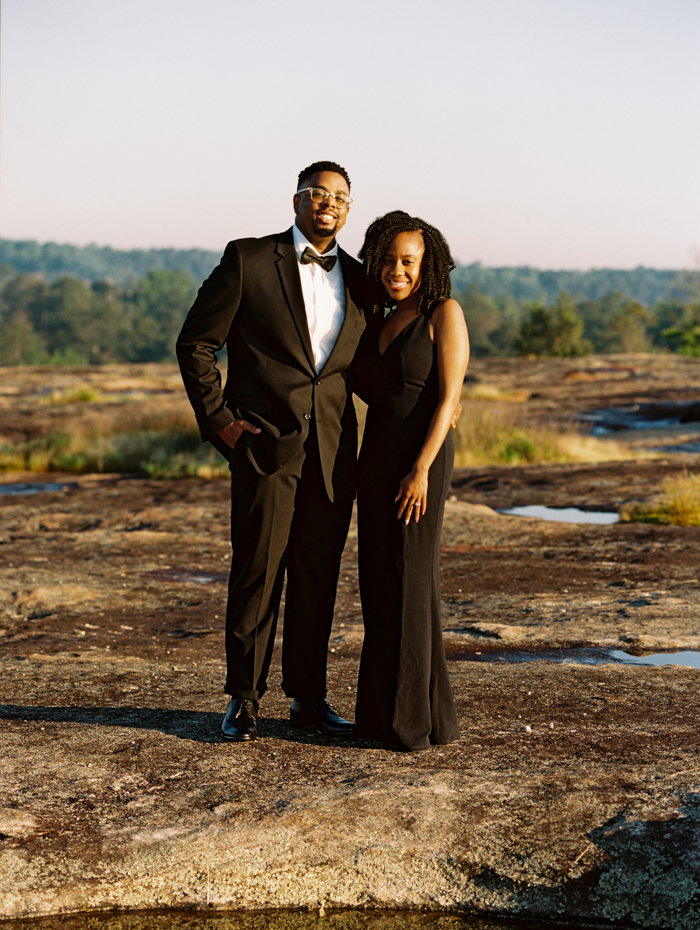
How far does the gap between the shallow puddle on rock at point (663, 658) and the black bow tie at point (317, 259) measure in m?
2.88

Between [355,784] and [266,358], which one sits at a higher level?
[266,358]

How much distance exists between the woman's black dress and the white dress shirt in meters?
0.23

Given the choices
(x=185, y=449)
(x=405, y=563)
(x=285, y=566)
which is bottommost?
(x=185, y=449)

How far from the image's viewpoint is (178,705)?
4.64 m

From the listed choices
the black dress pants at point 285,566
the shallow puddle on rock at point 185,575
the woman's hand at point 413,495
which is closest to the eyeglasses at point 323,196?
the black dress pants at point 285,566

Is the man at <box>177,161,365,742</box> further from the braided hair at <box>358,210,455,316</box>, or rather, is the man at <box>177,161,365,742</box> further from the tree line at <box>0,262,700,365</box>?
the tree line at <box>0,262,700,365</box>

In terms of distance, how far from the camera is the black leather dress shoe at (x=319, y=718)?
414cm

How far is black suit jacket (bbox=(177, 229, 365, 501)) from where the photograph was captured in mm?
4027

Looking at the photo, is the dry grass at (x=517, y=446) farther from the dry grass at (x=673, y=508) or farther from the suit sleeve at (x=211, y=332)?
the suit sleeve at (x=211, y=332)

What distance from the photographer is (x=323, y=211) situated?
4062 millimetres

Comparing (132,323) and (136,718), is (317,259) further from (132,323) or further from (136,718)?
(132,323)

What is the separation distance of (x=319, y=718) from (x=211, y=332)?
1605mm

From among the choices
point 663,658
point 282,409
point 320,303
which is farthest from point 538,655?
point 320,303

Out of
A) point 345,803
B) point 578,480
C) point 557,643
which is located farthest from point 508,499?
point 345,803
